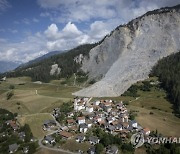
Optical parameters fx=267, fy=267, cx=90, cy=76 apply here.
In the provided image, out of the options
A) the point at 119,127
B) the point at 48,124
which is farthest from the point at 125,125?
the point at 48,124

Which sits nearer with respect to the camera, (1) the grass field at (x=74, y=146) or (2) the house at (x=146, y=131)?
(1) the grass field at (x=74, y=146)

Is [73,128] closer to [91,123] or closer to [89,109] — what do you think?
[91,123]

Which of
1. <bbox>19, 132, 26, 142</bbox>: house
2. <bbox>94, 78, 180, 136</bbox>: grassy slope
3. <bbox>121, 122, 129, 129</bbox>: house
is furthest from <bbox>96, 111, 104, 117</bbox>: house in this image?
<bbox>19, 132, 26, 142</bbox>: house

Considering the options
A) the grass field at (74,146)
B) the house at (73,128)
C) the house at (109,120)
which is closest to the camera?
the grass field at (74,146)

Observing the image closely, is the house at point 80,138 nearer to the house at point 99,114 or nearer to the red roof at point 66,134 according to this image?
the red roof at point 66,134

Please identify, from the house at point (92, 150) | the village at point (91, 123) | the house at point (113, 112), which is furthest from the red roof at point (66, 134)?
the house at point (113, 112)

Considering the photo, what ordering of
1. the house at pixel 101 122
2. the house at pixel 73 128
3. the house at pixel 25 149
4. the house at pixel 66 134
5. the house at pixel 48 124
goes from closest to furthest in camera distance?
1. the house at pixel 25 149
2. the house at pixel 66 134
3. the house at pixel 73 128
4. the house at pixel 101 122
5. the house at pixel 48 124
